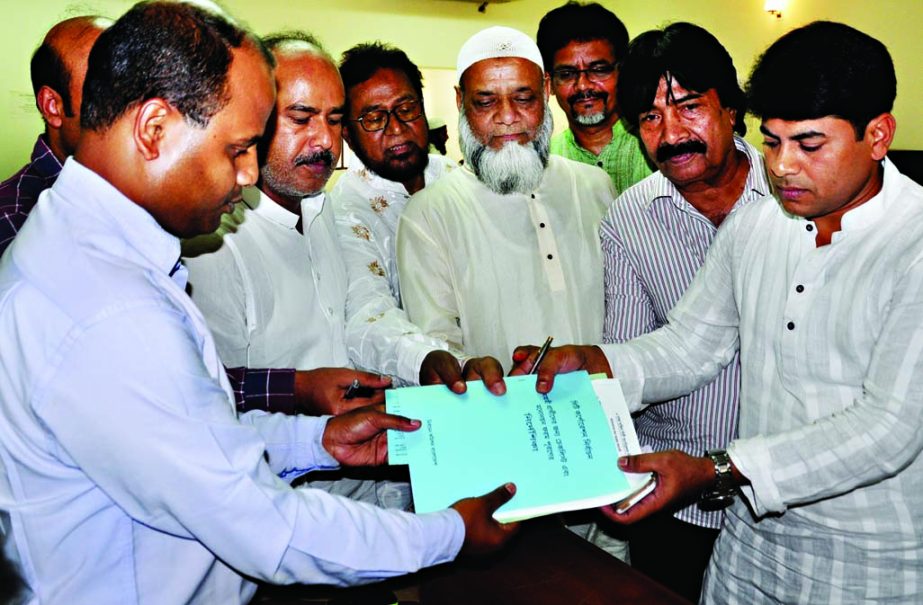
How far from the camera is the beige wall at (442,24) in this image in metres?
5.20

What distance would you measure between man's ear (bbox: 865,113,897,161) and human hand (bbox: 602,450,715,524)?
750 mm

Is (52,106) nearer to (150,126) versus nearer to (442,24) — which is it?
(150,126)

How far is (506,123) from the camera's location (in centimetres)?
270

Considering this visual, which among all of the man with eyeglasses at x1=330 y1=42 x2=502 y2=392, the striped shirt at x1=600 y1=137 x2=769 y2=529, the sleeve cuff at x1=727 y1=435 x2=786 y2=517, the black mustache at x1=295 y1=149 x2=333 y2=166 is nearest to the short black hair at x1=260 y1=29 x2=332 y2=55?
the black mustache at x1=295 y1=149 x2=333 y2=166

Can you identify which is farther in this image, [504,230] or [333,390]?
[504,230]

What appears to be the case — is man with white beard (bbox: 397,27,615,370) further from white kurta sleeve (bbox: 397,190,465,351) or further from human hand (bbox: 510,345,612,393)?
human hand (bbox: 510,345,612,393)

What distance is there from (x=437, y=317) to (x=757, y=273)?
42.9 inches

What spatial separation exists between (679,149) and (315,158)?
3.79ft

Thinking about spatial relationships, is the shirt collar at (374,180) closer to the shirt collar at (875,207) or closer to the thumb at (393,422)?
the thumb at (393,422)

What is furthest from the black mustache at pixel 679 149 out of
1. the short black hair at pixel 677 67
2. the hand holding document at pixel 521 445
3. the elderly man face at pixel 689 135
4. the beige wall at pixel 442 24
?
the beige wall at pixel 442 24

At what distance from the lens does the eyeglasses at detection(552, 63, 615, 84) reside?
125 inches

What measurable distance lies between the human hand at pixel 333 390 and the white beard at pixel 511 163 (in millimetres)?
995

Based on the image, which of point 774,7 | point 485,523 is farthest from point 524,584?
point 774,7

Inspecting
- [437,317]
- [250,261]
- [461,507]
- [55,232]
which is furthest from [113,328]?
[437,317]
